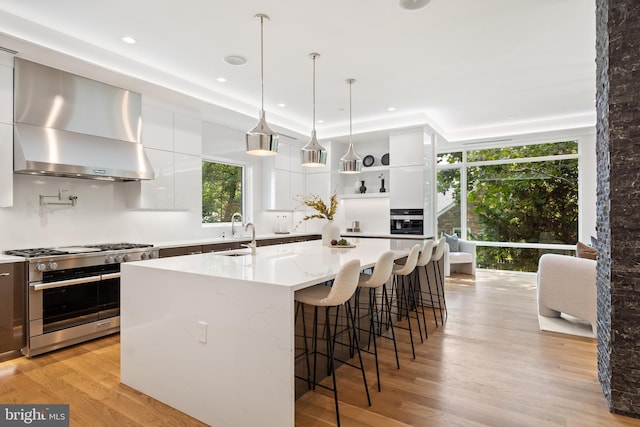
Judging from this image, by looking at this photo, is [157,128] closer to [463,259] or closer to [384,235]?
[384,235]

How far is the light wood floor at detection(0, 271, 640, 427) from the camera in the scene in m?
2.17

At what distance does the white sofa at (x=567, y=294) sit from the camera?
3705 mm

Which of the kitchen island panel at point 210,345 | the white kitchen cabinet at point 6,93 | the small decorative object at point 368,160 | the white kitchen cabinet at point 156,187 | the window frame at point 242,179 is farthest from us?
the small decorative object at point 368,160

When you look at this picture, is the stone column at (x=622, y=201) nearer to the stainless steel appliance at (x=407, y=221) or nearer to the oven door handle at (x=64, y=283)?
the stainless steel appliance at (x=407, y=221)

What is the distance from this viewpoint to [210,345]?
212 centimetres

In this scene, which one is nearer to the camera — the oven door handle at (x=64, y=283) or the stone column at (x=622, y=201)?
the stone column at (x=622, y=201)

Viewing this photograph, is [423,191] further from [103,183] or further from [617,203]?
[103,183]

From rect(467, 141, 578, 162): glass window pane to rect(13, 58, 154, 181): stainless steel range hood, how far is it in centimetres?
638

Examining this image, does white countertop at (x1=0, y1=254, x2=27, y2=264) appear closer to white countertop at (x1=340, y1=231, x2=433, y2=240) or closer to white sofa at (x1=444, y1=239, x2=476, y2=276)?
white countertop at (x1=340, y1=231, x2=433, y2=240)

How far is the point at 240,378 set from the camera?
78.5 inches

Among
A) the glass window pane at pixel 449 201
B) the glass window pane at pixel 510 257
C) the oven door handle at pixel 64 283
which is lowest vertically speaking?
the glass window pane at pixel 510 257

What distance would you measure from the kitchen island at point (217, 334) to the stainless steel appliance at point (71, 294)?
1.10 m

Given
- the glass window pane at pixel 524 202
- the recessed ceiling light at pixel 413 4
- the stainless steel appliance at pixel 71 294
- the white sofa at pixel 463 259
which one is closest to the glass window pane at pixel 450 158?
the glass window pane at pixel 524 202

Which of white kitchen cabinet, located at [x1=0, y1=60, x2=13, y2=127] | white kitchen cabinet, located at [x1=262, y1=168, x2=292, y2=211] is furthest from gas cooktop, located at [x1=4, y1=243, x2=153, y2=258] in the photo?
white kitchen cabinet, located at [x1=262, y1=168, x2=292, y2=211]
